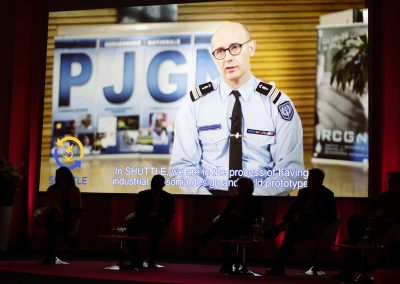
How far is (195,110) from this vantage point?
8242 millimetres

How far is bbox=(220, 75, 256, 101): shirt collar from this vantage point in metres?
7.99

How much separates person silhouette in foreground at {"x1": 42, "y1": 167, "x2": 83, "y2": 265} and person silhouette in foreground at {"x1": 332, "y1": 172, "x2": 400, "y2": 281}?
245cm

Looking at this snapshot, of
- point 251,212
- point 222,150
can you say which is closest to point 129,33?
point 222,150

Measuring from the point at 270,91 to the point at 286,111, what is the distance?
0.29 m

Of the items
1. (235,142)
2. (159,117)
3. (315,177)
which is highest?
Result: (159,117)

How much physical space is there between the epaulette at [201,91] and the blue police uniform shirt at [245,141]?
0.04m

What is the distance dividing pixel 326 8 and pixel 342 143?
1492mm

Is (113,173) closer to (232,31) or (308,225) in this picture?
(232,31)

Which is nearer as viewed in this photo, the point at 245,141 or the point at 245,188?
the point at 245,188

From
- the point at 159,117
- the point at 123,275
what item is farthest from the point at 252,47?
the point at 123,275

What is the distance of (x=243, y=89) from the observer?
26.3ft
